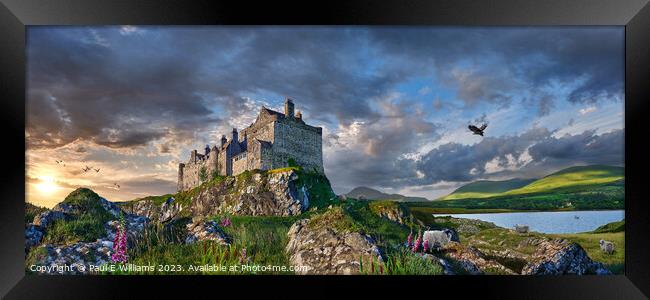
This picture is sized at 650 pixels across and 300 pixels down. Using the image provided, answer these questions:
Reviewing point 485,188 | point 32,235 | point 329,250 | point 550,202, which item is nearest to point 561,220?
point 550,202

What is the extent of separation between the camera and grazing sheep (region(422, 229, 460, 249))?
18.2 feet

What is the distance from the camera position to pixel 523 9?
4965mm

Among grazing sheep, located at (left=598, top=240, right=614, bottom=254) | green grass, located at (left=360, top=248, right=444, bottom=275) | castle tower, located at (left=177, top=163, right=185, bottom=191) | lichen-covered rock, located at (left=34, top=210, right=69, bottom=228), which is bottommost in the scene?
green grass, located at (left=360, top=248, right=444, bottom=275)

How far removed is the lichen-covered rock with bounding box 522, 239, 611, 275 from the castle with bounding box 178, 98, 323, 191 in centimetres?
396

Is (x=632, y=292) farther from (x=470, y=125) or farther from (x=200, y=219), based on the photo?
(x=200, y=219)

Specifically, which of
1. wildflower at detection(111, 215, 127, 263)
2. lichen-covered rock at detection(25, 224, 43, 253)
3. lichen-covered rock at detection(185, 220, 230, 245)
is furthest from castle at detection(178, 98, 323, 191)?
lichen-covered rock at detection(25, 224, 43, 253)

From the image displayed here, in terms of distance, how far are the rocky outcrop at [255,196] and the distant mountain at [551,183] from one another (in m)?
2.78

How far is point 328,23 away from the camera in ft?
16.9

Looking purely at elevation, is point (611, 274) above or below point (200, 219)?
below

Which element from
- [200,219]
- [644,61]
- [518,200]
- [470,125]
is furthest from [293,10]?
[644,61]

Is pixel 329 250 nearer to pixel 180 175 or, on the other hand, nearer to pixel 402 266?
pixel 402 266

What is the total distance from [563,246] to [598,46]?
339cm

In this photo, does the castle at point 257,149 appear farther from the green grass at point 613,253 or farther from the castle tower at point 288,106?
the green grass at point 613,253

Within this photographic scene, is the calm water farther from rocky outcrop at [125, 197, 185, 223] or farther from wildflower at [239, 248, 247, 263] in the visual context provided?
rocky outcrop at [125, 197, 185, 223]
